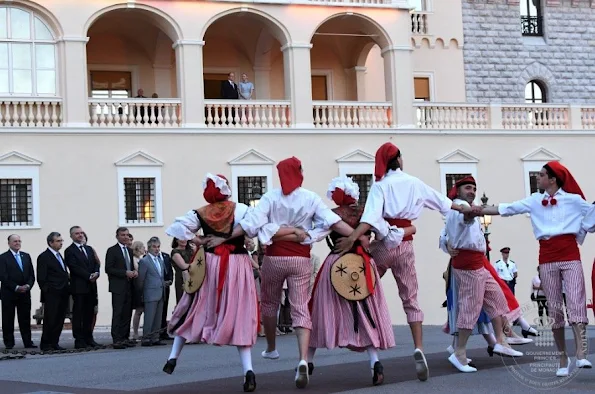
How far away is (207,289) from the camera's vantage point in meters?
12.0

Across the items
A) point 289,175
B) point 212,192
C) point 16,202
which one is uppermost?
point 16,202

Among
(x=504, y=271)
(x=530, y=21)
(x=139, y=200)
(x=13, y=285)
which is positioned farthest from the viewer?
(x=530, y=21)

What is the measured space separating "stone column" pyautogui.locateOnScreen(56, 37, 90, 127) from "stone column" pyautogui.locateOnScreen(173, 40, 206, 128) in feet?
8.07

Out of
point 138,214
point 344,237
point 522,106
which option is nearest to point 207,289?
point 344,237

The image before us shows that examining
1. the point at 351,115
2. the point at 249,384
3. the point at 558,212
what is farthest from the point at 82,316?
the point at 351,115

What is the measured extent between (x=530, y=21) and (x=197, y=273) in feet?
91.0

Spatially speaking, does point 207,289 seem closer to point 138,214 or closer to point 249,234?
point 249,234

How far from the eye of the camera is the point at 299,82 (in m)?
32.0

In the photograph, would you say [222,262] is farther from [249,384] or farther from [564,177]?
[564,177]

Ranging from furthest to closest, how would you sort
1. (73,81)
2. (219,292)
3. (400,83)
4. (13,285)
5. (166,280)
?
1. (400,83)
2. (73,81)
3. (166,280)
4. (13,285)
5. (219,292)

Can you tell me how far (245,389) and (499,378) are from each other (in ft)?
8.60

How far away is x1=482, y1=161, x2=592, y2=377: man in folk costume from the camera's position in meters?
12.2

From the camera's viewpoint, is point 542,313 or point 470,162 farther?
point 470,162

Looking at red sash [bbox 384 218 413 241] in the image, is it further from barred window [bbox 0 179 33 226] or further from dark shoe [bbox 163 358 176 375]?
barred window [bbox 0 179 33 226]
